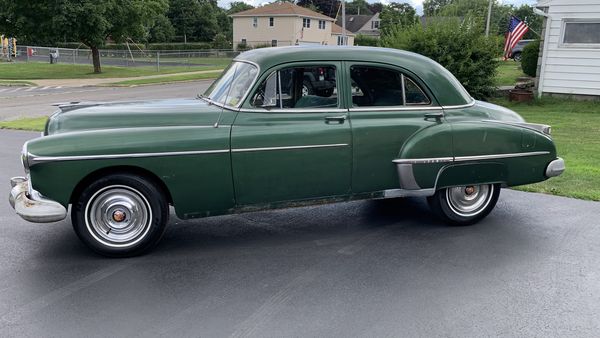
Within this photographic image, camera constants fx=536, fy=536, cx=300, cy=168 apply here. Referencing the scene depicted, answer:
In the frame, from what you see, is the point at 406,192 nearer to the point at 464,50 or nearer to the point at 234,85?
the point at 234,85

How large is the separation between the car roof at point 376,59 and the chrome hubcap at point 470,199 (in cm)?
92

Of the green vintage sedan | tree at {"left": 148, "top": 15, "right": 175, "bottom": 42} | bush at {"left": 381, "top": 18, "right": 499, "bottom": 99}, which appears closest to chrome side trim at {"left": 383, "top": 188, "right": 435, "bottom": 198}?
the green vintage sedan

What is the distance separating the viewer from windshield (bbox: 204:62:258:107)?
4.94 meters

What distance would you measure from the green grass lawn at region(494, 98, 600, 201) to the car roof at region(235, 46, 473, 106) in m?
2.42

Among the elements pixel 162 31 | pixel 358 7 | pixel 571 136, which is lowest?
pixel 571 136

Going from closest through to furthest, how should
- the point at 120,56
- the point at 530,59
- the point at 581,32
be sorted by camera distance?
the point at 581,32 < the point at 530,59 < the point at 120,56

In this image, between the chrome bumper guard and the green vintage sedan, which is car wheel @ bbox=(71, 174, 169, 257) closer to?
the green vintage sedan

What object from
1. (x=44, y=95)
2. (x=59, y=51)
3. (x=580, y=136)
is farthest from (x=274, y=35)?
(x=580, y=136)

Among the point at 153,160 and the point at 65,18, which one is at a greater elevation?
the point at 65,18

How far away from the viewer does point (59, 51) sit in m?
40.5

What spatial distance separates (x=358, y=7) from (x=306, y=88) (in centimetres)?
11481

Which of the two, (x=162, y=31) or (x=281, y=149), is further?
(x=162, y=31)

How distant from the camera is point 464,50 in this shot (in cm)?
1475

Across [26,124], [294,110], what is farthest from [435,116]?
[26,124]
